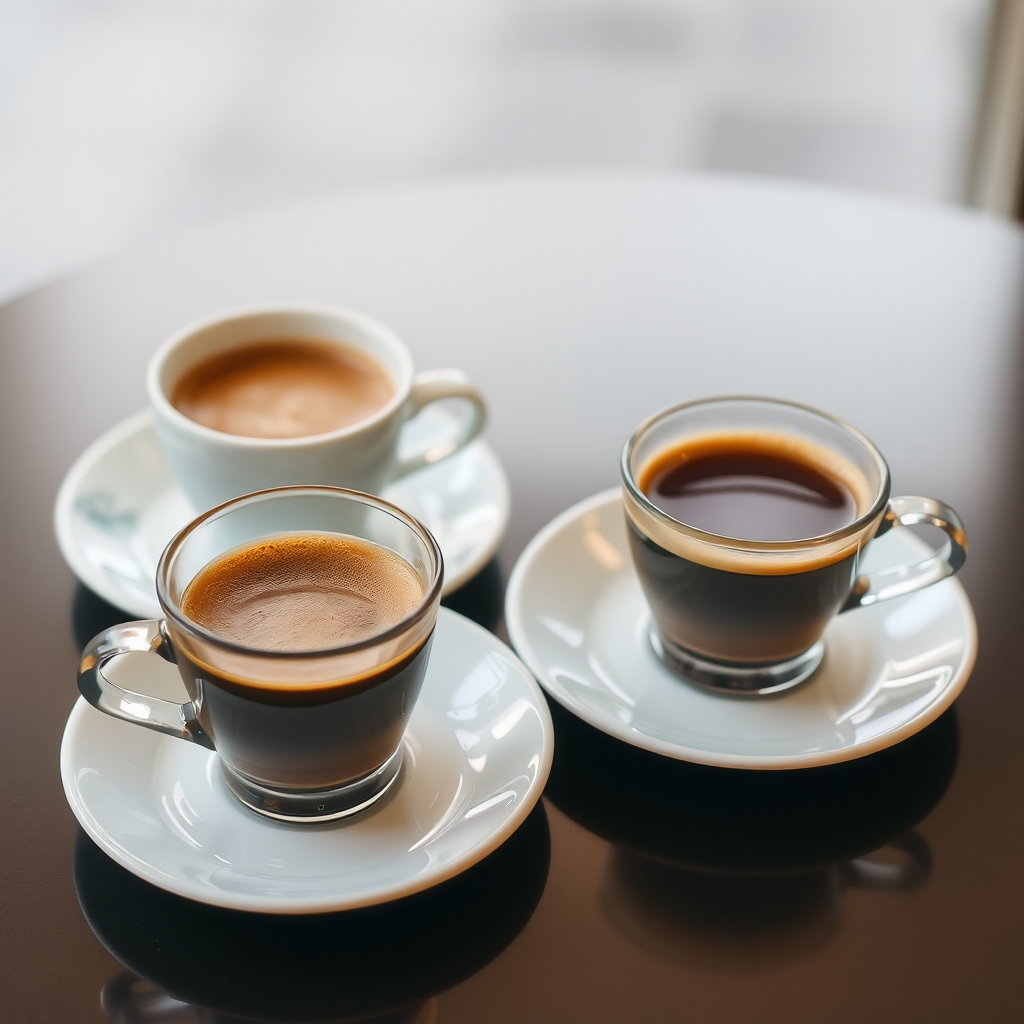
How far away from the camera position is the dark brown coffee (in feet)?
3.45

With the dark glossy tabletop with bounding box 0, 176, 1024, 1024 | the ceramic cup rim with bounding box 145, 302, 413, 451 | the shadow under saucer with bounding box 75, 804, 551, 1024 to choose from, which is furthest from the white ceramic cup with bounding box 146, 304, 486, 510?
the shadow under saucer with bounding box 75, 804, 551, 1024

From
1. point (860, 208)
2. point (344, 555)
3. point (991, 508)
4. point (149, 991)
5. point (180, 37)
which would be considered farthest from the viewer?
point (180, 37)

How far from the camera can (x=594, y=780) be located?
37.3 inches

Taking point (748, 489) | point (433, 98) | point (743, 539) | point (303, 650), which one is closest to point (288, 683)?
point (303, 650)

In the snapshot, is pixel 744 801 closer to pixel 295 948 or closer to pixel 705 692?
pixel 705 692

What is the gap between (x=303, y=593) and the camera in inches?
36.2

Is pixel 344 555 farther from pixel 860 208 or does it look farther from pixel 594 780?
pixel 860 208

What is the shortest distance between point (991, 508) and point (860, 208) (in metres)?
0.66

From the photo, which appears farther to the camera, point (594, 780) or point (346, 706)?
point (594, 780)

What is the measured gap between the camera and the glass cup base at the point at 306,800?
88 centimetres

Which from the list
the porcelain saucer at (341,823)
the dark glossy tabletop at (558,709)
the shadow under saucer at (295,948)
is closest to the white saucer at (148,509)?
the dark glossy tabletop at (558,709)

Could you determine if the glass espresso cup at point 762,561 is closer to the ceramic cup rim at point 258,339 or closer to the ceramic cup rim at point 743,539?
the ceramic cup rim at point 743,539

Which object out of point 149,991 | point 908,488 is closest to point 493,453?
point 908,488

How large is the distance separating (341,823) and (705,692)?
331mm
